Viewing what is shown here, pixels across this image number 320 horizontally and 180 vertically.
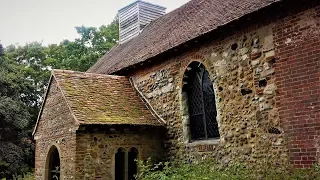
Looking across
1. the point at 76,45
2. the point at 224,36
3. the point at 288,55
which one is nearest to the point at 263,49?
the point at 288,55

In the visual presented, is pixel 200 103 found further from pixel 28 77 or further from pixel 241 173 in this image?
pixel 28 77

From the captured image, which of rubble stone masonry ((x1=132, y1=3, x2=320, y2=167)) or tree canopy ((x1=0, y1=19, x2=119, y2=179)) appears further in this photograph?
tree canopy ((x1=0, y1=19, x2=119, y2=179))

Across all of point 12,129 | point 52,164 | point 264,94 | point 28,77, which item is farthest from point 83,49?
point 264,94

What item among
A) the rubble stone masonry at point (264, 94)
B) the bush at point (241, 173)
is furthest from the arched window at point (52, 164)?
the bush at point (241, 173)

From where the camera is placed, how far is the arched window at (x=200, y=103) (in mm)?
10102

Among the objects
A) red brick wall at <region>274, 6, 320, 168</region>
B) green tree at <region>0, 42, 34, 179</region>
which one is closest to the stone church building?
red brick wall at <region>274, 6, 320, 168</region>

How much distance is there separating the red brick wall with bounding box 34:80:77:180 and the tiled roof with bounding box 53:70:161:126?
324mm

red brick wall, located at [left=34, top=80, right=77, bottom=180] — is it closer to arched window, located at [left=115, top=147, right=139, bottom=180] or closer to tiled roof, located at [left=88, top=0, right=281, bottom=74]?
arched window, located at [left=115, top=147, right=139, bottom=180]

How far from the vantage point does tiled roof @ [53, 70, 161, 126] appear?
1034 cm

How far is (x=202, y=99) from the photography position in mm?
10523

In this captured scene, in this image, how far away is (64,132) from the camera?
10.7m

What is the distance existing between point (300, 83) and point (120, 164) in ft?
21.1

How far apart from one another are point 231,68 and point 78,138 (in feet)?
15.6

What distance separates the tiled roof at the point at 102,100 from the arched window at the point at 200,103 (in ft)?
4.46
